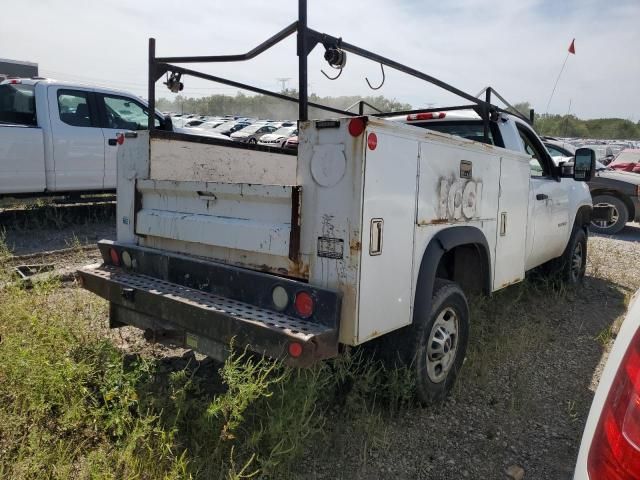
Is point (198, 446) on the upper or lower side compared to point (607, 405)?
lower

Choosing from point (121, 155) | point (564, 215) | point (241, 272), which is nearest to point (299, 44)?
point (241, 272)

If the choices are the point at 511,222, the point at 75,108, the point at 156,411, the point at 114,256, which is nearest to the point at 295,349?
the point at 156,411

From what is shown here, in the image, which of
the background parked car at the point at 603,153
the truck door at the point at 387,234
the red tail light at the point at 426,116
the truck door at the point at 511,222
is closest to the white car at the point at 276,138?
the red tail light at the point at 426,116

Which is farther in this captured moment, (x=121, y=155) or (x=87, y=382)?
(x=121, y=155)

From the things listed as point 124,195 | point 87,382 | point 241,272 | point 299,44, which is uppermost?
point 299,44

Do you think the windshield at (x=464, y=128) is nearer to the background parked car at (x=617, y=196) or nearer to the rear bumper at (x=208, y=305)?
the rear bumper at (x=208, y=305)

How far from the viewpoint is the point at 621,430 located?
52.9 inches

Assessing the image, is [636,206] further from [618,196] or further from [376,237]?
[376,237]

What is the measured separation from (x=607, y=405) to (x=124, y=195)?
3.22 m

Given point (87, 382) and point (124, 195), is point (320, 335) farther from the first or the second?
point (124, 195)

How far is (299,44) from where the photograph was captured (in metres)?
2.96

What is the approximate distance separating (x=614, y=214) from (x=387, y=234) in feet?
33.9

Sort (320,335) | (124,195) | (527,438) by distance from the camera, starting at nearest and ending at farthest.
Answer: (320,335)
(527,438)
(124,195)

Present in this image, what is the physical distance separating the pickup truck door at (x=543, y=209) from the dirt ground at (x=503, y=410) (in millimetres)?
605
